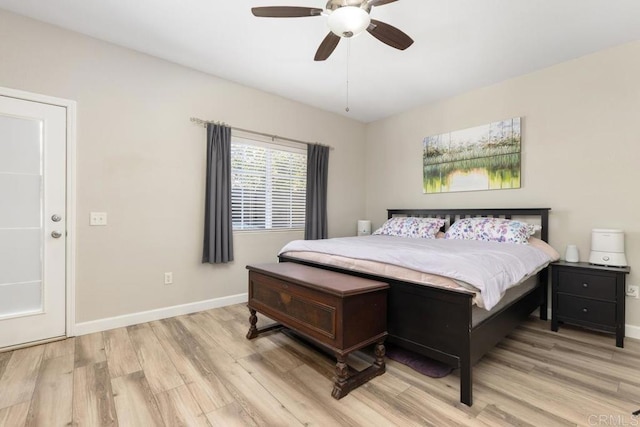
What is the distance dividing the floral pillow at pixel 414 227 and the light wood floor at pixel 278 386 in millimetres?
1419

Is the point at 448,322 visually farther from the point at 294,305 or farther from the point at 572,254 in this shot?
the point at 572,254

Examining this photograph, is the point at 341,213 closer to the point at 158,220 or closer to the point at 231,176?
the point at 231,176

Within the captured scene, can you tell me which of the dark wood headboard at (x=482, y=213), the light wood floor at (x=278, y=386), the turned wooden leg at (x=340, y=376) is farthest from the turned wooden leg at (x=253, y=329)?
the dark wood headboard at (x=482, y=213)

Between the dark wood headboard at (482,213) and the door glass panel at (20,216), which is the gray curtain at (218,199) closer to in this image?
the door glass panel at (20,216)

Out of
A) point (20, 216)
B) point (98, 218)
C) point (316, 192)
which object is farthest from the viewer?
point (316, 192)

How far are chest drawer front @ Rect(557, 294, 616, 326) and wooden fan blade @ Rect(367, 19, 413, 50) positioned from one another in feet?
8.60

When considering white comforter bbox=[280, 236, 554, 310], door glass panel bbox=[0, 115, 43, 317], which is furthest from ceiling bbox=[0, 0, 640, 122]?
white comforter bbox=[280, 236, 554, 310]

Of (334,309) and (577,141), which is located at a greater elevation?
(577,141)

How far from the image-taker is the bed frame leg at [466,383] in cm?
170

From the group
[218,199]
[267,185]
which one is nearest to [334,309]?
[218,199]

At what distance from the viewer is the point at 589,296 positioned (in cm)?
263

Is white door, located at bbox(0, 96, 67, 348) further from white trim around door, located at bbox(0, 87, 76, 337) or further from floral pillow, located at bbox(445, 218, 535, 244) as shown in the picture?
floral pillow, located at bbox(445, 218, 535, 244)

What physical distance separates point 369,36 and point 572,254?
2.80 m

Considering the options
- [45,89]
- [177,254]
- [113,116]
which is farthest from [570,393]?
[45,89]
